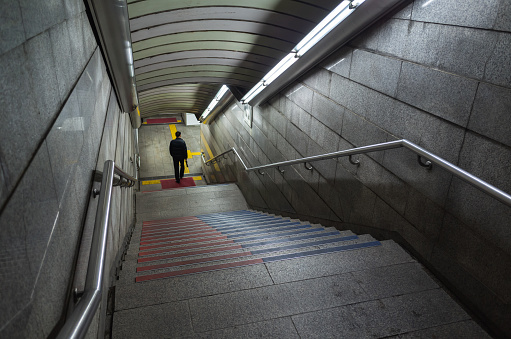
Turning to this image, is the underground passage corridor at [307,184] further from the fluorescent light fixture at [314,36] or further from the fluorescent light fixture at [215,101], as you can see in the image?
the fluorescent light fixture at [215,101]

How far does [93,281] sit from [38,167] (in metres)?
0.44

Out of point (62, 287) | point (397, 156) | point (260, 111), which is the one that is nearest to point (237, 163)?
point (260, 111)

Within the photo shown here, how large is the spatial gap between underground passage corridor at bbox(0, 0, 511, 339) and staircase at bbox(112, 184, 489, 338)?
11mm

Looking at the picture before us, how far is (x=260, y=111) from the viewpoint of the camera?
22.5 feet

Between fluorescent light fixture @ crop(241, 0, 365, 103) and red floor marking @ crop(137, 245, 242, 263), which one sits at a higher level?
fluorescent light fixture @ crop(241, 0, 365, 103)

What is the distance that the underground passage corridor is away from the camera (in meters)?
1.10

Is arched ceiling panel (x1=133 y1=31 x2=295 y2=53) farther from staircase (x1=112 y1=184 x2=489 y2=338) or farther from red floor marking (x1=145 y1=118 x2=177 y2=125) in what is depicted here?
red floor marking (x1=145 y1=118 x2=177 y2=125)

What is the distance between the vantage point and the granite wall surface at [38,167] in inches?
33.9


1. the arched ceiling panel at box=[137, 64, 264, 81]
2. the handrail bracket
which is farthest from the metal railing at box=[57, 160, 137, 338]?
the arched ceiling panel at box=[137, 64, 264, 81]

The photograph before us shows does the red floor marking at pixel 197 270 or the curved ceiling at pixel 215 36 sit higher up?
the curved ceiling at pixel 215 36

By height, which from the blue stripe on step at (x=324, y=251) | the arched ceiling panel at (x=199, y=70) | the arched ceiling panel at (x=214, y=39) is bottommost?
the blue stripe on step at (x=324, y=251)

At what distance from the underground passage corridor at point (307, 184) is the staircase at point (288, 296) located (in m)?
0.01

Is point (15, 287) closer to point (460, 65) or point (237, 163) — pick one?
point (460, 65)

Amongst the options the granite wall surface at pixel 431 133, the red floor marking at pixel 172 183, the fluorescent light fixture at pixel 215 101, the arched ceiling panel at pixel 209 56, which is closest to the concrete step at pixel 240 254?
the granite wall surface at pixel 431 133
